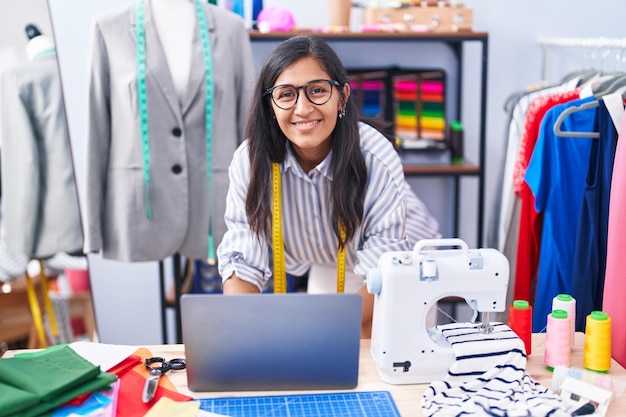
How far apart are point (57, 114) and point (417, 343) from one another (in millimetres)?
1949

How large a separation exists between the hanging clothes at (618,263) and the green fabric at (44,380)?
3.58 ft

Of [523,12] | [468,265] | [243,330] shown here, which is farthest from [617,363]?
[523,12]

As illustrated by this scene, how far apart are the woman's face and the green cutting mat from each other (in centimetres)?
67

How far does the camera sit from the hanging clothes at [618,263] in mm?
1694

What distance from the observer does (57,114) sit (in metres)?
2.95

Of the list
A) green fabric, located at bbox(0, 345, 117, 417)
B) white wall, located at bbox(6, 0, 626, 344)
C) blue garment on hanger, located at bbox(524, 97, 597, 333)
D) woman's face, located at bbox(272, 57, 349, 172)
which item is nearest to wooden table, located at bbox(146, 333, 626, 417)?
green fabric, located at bbox(0, 345, 117, 417)

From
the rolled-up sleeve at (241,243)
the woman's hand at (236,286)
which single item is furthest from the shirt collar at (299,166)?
the woman's hand at (236,286)

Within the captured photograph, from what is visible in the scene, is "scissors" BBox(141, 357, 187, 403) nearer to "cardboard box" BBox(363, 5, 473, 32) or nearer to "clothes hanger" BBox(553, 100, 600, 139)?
"clothes hanger" BBox(553, 100, 600, 139)

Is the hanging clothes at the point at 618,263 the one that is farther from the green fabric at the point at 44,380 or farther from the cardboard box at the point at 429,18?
the cardboard box at the point at 429,18

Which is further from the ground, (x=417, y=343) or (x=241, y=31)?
(x=241, y=31)

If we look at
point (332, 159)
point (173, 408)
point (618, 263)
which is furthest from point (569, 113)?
point (173, 408)

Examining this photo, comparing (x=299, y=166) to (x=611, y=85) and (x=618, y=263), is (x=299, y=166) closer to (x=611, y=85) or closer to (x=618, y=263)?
(x=618, y=263)

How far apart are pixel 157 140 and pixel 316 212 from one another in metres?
0.84

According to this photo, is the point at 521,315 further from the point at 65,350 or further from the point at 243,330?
the point at 65,350
